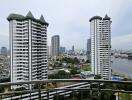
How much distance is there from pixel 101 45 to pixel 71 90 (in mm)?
30705

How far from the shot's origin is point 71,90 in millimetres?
2275

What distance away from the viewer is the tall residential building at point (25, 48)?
910 inches

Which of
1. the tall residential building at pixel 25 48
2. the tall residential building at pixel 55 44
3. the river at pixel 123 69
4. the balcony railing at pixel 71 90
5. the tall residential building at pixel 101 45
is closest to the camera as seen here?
the balcony railing at pixel 71 90

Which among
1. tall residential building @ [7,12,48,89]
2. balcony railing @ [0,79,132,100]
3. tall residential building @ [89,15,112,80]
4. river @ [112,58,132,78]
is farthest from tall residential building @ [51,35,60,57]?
balcony railing @ [0,79,132,100]

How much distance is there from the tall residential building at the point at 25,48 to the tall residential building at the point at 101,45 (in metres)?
10.3

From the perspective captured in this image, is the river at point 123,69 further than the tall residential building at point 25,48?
Yes

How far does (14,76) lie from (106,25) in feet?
58.9

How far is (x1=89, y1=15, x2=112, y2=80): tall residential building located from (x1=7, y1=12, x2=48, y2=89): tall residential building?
10.3m

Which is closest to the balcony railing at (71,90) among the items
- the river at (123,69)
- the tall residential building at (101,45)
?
the tall residential building at (101,45)

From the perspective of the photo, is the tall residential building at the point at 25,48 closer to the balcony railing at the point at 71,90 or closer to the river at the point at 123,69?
the river at the point at 123,69

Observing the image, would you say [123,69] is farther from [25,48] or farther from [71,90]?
[71,90]

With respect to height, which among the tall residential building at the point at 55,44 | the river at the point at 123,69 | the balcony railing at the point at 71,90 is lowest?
the river at the point at 123,69

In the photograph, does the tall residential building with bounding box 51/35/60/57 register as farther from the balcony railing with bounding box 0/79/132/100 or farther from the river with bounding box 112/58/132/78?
the balcony railing with bounding box 0/79/132/100

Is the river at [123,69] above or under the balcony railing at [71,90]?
under
